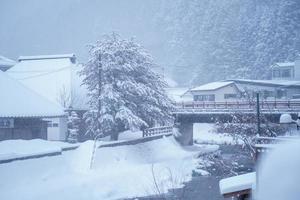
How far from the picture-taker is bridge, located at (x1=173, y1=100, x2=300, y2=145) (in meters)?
35.5

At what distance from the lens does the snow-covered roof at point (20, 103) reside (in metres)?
27.7

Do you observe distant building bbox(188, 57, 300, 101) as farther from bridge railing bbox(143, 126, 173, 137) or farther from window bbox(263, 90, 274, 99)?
bridge railing bbox(143, 126, 173, 137)

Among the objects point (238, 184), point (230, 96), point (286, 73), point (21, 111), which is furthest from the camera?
point (286, 73)

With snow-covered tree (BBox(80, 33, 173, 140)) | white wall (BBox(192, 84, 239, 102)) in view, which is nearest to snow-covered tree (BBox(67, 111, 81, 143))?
snow-covered tree (BBox(80, 33, 173, 140))

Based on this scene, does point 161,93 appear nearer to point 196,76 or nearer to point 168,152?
point 168,152

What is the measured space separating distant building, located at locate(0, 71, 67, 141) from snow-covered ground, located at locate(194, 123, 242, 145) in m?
23.3

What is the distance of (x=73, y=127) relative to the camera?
1467 inches

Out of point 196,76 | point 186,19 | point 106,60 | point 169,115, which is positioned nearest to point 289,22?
A: point 196,76

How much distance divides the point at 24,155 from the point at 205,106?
24173mm

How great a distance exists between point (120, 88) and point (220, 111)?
11815mm

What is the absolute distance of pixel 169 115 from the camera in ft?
126

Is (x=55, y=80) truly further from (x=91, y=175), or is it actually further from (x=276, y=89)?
(x=276, y=89)

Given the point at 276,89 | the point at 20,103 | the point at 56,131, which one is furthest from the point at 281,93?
the point at 20,103

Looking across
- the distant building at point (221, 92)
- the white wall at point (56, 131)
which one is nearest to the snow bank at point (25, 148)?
the white wall at point (56, 131)
